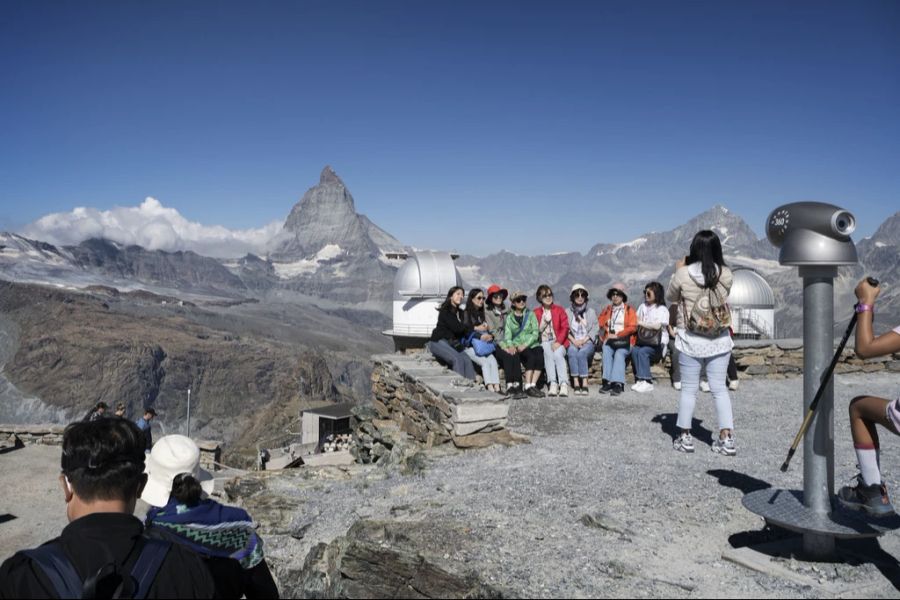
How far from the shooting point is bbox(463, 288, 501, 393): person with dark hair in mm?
10977

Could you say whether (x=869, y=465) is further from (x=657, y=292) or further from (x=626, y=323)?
(x=657, y=292)

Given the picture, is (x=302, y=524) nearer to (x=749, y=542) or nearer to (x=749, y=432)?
(x=749, y=542)

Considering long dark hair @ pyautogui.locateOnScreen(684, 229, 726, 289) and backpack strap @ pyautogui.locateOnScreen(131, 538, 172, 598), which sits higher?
long dark hair @ pyautogui.locateOnScreen(684, 229, 726, 289)

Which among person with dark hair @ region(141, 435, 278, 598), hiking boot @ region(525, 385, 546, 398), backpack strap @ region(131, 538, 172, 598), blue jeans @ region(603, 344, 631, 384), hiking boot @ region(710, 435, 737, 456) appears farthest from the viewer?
blue jeans @ region(603, 344, 631, 384)

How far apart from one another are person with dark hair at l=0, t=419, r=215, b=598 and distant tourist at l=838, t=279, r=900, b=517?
12.0 feet

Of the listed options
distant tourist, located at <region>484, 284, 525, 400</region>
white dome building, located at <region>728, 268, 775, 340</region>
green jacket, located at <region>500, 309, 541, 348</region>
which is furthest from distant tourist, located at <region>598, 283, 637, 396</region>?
white dome building, located at <region>728, 268, 775, 340</region>

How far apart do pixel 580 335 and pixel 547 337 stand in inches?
29.3

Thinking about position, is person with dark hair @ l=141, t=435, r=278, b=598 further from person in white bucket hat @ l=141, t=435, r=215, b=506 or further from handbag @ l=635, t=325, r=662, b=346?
handbag @ l=635, t=325, r=662, b=346

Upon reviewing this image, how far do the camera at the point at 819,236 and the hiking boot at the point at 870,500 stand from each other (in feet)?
4.41

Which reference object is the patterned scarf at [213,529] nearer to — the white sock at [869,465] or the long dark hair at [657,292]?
the white sock at [869,465]

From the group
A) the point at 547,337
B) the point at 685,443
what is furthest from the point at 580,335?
the point at 685,443

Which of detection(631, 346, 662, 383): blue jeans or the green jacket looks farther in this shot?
detection(631, 346, 662, 383): blue jeans

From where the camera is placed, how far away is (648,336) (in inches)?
466

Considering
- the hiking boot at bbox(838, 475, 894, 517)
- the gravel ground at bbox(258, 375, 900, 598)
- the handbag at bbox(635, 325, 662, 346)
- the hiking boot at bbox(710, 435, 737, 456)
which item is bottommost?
the gravel ground at bbox(258, 375, 900, 598)
